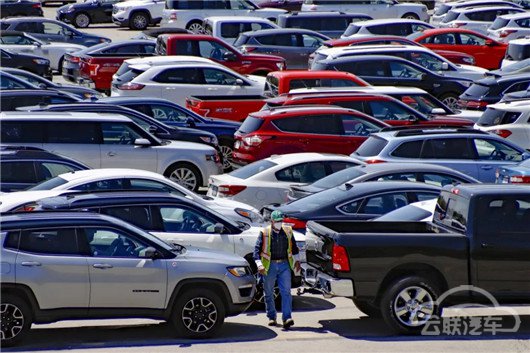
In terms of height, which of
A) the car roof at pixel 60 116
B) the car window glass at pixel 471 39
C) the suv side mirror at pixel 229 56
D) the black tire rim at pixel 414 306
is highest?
the car window glass at pixel 471 39

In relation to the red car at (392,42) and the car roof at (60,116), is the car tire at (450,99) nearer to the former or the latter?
the red car at (392,42)

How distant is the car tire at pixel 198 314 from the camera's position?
13.4m

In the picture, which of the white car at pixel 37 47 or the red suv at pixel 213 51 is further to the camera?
the white car at pixel 37 47

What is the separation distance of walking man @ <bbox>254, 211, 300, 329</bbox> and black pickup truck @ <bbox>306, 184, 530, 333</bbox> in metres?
0.43

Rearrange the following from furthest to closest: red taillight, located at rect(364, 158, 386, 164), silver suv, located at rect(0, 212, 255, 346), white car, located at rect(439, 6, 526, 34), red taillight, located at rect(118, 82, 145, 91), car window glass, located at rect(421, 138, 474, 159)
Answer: white car, located at rect(439, 6, 526, 34) < red taillight, located at rect(118, 82, 145, 91) < car window glass, located at rect(421, 138, 474, 159) < red taillight, located at rect(364, 158, 386, 164) < silver suv, located at rect(0, 212, 255, 346)

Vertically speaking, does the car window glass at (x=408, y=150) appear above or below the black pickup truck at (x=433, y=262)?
above

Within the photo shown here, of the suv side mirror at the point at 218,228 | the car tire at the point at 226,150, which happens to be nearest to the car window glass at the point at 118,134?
the car tire at the point at 226,150

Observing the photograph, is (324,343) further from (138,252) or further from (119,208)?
(119,208)

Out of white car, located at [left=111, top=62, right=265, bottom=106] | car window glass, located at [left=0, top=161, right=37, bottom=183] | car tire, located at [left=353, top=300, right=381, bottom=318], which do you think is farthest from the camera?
white car, located at [left=111, top=62, right=265, bottom=106]

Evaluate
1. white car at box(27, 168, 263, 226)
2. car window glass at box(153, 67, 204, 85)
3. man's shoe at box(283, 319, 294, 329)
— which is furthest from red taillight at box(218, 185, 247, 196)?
car window glass at box(153, 67, 204, 85)

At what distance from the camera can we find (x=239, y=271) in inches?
541

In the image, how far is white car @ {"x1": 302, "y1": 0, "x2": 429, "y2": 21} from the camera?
42500mm

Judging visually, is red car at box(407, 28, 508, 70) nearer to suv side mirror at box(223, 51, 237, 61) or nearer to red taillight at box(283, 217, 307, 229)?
suv side mirror at box(223, 51, 237, 61)

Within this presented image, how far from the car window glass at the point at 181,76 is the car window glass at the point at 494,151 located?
8.91 m
